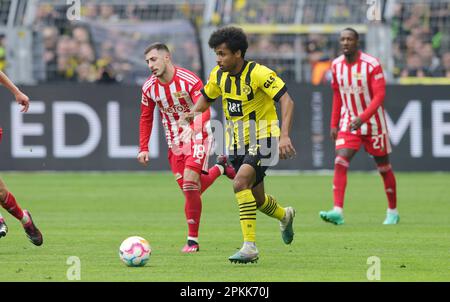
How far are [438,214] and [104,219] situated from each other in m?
4.12

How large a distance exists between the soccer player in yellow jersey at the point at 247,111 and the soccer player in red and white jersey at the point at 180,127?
91 centimetres

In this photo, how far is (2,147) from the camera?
71.9 ft

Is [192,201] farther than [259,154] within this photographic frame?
Yes

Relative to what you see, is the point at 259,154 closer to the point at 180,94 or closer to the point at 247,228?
the point at 247,228

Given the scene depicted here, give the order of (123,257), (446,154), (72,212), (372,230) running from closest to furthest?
(123,257) < (372,230) < (72,212) < (446,154)

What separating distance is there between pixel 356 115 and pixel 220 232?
8.24 feet

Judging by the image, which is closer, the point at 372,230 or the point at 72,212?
the point at 372,230

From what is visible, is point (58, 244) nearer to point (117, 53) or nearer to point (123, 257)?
point (123, 257)

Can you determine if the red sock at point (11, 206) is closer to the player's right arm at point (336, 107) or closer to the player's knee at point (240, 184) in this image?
the player's knee at point (240, 184)

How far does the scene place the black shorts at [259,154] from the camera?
1048cm

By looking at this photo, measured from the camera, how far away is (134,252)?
32.3 ft

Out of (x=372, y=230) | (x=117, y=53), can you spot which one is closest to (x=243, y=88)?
(x=372, y=230)

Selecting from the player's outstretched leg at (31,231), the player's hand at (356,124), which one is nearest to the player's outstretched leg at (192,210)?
the player's outstretched leg at (31,231)
